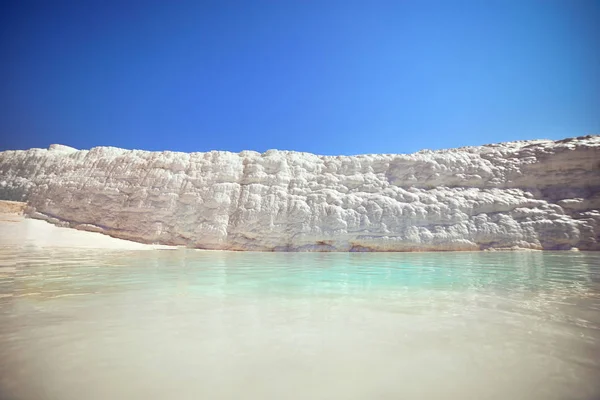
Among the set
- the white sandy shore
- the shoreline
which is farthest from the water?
the shoreline

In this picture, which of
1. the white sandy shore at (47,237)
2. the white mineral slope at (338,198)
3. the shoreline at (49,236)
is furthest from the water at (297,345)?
the white mineral slope at (338,198)

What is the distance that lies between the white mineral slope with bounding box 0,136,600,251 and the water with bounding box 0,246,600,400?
14735 millimetres

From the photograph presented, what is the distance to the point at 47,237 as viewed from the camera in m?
16.2

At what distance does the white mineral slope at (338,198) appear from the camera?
18188 millimetres

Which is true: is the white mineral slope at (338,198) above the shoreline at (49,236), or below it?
above

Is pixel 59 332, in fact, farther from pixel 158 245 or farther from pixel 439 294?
pixel 158 245

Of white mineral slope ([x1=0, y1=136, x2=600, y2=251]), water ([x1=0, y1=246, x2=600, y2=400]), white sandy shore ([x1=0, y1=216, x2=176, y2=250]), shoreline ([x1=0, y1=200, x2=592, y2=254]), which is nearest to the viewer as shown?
water ([x1=0, y1=246, x2=600, y2=400])

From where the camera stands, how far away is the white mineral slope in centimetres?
1819

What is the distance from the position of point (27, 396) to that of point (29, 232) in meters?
19.6

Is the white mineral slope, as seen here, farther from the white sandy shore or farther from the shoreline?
the white sandy shore

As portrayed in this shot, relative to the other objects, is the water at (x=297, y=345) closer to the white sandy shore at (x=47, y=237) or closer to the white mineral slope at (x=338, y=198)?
the white sandy shore at (x=47, y=237)

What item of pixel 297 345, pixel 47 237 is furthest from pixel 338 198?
pixel 297 345

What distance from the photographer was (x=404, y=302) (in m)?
3.76

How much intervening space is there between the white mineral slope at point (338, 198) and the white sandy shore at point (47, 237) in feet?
4.46
